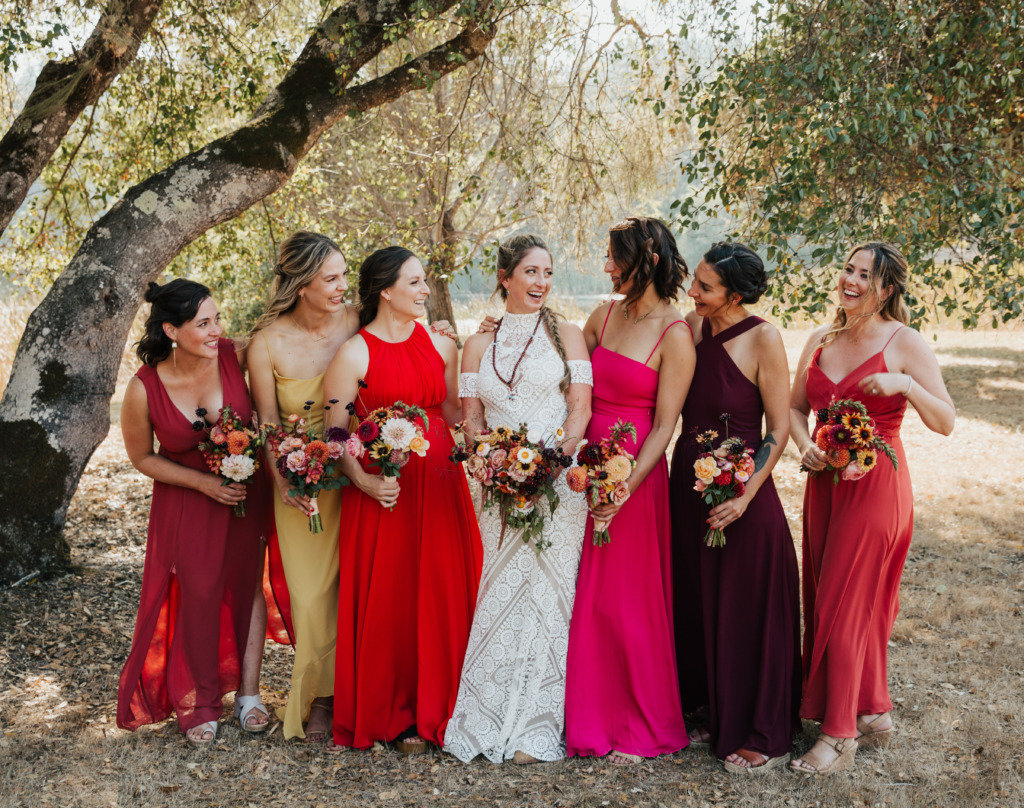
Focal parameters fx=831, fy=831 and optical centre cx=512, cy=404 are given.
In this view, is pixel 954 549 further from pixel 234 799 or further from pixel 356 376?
pixel 234 799

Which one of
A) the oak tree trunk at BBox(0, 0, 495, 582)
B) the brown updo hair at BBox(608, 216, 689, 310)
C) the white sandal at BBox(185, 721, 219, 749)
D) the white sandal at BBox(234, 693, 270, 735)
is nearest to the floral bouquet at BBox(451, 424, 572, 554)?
the brown updo hair at BBox(608, 216, 689, 310)

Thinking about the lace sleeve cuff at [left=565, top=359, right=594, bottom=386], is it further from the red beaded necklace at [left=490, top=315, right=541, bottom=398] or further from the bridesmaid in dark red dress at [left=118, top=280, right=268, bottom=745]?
the bridesmaid in dark red dress at [left=118, top=280, right=268, bottom=745]

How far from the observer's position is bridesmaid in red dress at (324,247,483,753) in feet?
13.8

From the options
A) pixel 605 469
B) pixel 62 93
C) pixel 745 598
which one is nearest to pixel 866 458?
pixel 745 598

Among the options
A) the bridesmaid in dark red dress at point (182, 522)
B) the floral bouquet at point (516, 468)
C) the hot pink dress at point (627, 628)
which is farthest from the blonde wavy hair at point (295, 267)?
the hot pink dress at point (627, 628)

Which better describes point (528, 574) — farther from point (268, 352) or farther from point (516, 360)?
point (268, 352)

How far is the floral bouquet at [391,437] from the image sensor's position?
3.79 meters

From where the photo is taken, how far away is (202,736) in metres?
4.25

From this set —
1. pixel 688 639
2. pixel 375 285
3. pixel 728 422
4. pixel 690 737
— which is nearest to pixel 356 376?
pixel 375 285

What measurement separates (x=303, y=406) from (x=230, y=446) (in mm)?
452

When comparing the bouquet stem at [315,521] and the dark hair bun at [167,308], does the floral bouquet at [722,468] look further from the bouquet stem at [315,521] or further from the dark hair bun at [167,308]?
the dark hair bun at [167,308]

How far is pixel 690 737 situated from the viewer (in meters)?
4.26

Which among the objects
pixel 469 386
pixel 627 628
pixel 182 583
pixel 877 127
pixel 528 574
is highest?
pixel 877 127

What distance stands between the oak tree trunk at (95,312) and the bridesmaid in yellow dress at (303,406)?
6.19 feet
